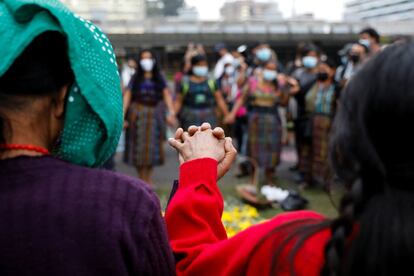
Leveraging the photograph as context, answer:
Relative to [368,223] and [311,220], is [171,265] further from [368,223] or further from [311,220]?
[368,223]

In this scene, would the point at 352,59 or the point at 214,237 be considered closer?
the point at 214,237

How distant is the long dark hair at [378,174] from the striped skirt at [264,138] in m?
4.99

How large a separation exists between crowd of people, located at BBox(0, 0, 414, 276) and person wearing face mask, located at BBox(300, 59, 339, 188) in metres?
4.54

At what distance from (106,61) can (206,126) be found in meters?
0.44

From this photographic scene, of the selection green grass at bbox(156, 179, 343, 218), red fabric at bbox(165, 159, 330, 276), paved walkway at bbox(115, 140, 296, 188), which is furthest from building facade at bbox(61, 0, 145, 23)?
red fabric at bbox(165, 159, 330, 276)

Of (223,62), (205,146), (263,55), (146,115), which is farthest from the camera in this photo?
(223,62)

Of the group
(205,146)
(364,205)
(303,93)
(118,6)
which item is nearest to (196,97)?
(303,93)

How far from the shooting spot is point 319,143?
594cm

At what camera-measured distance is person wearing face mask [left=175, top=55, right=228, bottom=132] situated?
19.3ft

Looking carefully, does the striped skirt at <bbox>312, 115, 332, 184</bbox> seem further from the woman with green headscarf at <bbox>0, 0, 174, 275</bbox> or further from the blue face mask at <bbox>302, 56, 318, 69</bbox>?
the woman with green headscarf at <bbox>0, 0, 174, 275</bbox>

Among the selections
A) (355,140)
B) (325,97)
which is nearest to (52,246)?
(355,140)

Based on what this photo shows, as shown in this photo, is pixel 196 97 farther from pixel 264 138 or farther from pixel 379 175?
pixel 379 175

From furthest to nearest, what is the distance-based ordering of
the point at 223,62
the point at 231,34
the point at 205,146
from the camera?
1. the point at 231,34
2. the point at 223,62
3. the point at 205,146

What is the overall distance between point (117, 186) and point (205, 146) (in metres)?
0.41
